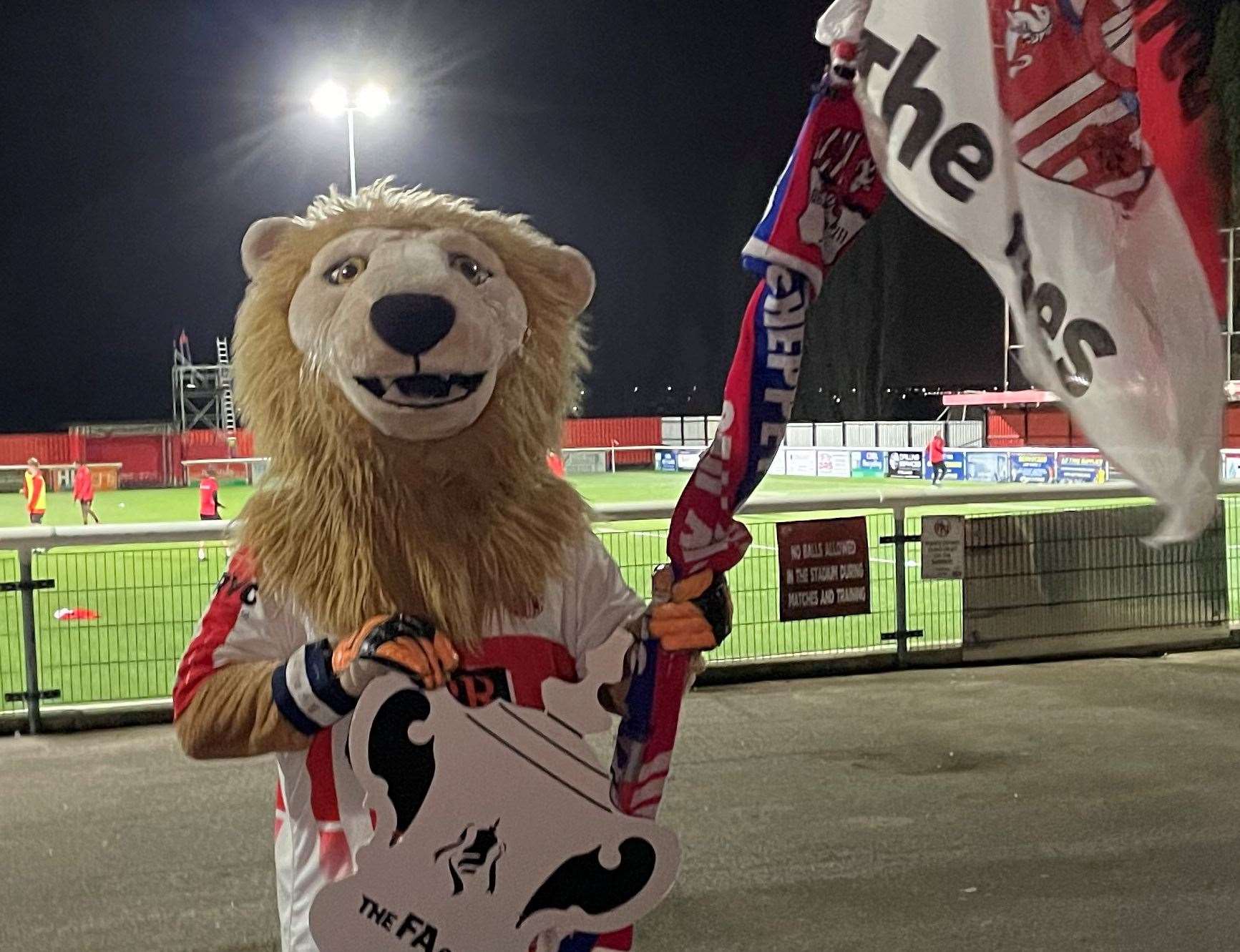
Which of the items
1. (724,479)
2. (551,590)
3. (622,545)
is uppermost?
(724,479)

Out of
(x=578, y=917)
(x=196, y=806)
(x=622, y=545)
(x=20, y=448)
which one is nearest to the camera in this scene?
(x=578, y=917)

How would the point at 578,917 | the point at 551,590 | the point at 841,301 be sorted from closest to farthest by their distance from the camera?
the point at 578,917
the point at 551,590
the point at 841,301

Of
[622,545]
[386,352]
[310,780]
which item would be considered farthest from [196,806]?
[622,545]

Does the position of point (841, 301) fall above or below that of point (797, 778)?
above

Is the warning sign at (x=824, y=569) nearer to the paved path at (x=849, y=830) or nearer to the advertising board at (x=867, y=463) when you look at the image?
the paved path at (x=849, y=830)

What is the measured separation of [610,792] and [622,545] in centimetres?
843

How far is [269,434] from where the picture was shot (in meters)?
2.31

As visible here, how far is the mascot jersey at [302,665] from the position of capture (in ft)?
6.87

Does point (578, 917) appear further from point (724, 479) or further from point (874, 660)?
point (874, 660)

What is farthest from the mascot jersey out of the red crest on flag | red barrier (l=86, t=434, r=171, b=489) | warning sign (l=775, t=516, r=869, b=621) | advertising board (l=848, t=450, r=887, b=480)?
Answer: red barrier (l=86, t=434, r=171, b=489)

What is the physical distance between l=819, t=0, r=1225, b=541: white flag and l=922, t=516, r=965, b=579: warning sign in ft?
21.3

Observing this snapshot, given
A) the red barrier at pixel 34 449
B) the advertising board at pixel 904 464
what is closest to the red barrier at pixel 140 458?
the red barrier at pixel 34 449

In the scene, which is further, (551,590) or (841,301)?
(841,301)

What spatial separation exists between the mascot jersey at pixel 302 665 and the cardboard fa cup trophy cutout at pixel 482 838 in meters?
0.13
